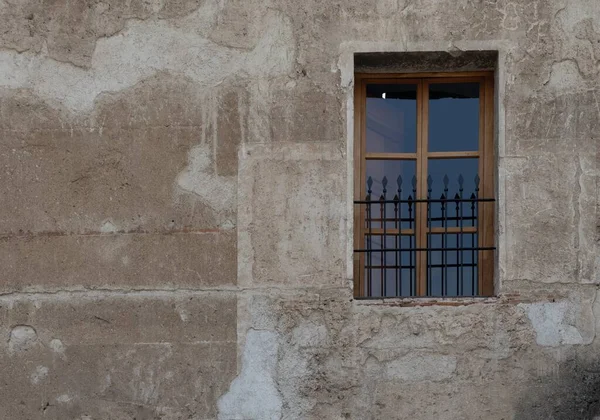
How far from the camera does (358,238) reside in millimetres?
6371

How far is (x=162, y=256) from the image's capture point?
20.4 feet

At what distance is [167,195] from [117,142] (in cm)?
41

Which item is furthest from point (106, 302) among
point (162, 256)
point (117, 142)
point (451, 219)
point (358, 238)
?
point (451, 219)

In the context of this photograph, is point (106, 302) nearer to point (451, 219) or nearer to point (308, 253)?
point (308, 253)

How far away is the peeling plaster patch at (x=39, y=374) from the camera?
6.20 meters

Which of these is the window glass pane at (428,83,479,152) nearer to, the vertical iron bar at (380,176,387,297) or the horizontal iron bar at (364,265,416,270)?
the vertical iron bar at (380,176,387,297)

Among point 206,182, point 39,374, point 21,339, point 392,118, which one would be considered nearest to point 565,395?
point 392,118

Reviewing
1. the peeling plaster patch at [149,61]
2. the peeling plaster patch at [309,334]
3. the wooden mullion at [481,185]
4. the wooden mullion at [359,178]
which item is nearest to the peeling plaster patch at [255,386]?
the peeling plaster patch at [309,334]

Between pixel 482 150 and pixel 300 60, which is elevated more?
pixel 300 60

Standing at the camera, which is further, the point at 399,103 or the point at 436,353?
the point at 399,103

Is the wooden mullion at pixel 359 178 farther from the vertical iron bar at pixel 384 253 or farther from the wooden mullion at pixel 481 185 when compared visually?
the wooden mullion at pixel 481 185

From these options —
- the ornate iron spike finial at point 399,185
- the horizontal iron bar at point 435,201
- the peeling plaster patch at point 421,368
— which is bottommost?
the peeling plaster patch at point 421,368

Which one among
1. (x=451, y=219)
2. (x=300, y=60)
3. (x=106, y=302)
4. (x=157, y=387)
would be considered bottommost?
(x=157, y=387)

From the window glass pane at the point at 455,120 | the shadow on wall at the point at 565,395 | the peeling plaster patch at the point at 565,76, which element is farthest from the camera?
the window glass pane at the point at 455,120
